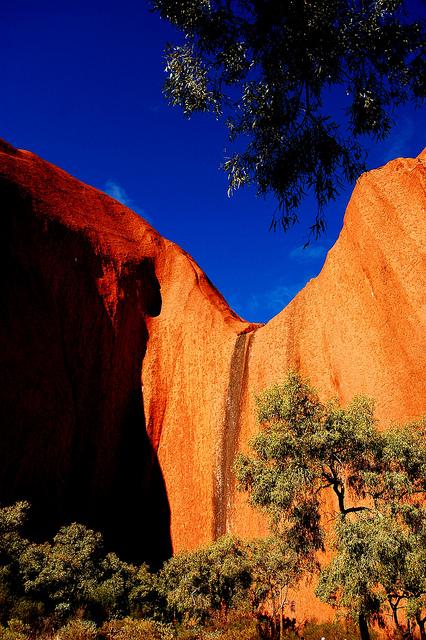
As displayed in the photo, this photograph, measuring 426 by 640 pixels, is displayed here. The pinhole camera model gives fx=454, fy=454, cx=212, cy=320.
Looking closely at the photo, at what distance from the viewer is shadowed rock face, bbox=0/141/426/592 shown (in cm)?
1753

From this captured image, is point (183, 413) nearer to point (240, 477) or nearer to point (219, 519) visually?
point (219, 519)

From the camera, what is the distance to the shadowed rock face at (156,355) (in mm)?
17531

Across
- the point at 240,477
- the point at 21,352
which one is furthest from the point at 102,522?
the point at 240,477

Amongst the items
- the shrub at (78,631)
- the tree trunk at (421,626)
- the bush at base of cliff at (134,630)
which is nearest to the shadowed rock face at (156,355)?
the tree trunk at (421,626)

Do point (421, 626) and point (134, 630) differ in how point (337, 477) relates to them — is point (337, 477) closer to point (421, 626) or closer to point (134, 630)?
point (421, 626)

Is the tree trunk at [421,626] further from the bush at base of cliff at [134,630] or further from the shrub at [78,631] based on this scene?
the shrub at [78,631]

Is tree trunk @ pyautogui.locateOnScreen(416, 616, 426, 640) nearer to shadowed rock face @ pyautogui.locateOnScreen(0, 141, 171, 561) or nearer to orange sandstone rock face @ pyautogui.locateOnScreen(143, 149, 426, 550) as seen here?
orange sandstone rock face @ pyautogui.locateOnScreen(143, 149, 426, 550)

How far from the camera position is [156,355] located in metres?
26.8

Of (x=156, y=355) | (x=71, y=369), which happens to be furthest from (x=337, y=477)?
(x=156, y=355)

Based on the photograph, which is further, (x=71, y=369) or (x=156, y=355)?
(x=156, y=355)

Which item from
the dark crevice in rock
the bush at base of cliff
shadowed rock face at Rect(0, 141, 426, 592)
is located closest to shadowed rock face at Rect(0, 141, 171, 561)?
shadowed rock face at Rect(0, 141, 426, 592)

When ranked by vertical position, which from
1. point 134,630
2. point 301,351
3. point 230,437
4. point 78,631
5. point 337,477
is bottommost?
point 134,630

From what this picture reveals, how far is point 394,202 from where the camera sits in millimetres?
18156

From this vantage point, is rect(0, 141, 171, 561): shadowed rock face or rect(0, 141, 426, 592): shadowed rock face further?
rect(0, 141, 171, 561): shadowed rock face
